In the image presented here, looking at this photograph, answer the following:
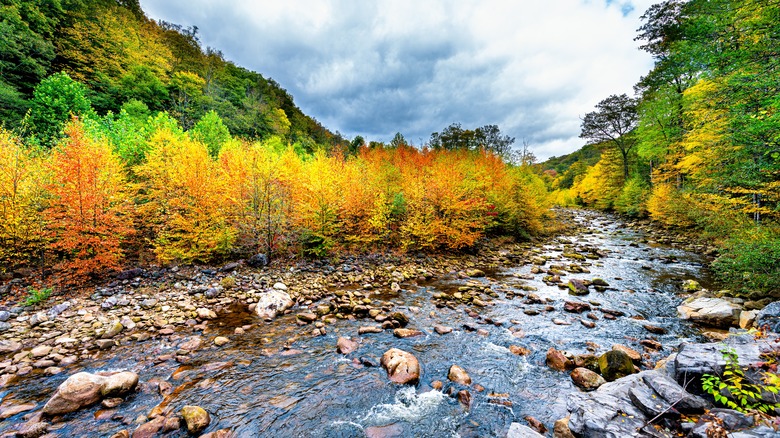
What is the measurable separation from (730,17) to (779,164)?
6.22 m

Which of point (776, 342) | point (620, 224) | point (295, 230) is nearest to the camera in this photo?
point (776, 342)

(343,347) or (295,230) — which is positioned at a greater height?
(295,230)

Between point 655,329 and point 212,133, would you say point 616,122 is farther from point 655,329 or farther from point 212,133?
point 212,133

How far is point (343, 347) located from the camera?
7309 millimetres

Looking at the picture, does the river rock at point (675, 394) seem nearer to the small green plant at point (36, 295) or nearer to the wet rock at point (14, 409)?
the wet rock at point (14, 409)

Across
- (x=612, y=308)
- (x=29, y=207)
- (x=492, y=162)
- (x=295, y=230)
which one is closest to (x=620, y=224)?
(x=492, y=162)

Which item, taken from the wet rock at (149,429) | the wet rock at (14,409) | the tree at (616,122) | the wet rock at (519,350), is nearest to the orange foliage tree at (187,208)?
the wet rock at (14,409)

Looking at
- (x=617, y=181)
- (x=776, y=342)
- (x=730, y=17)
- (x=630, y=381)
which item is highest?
(x=730, y=17)

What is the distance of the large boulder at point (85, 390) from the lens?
4.85 m

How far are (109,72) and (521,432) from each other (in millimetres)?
50279

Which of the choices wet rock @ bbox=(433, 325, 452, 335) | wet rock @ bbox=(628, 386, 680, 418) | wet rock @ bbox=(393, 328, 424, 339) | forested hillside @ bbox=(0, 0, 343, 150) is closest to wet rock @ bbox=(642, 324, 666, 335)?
wet rock @ bbox=(628, 386, 680, 418)

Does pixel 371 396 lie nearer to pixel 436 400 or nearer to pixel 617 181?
pixel 436 400

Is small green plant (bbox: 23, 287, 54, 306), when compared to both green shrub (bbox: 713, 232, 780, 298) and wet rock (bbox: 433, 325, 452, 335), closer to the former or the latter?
wet rock (bbox: 433, 325, 452, 335)

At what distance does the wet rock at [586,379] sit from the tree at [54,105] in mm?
32137
